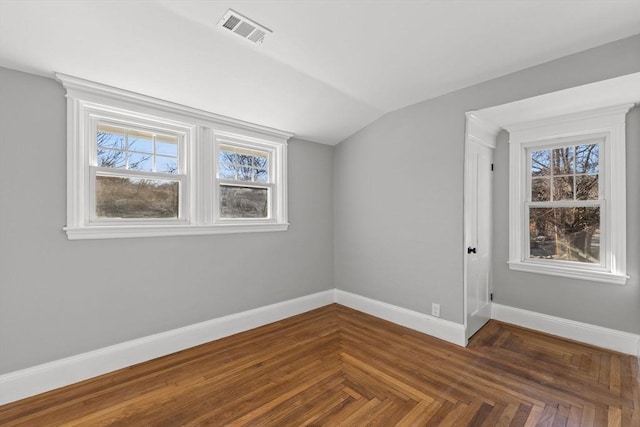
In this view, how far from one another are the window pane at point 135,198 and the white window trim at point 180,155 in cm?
8

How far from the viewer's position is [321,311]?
3.92 meters

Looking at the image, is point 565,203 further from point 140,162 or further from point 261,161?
point 140,162

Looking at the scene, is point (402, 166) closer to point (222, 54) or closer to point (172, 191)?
point (222, 54)

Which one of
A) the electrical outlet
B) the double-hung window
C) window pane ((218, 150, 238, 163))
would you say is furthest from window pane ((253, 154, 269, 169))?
the electrical outlet

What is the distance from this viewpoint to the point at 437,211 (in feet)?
10.3

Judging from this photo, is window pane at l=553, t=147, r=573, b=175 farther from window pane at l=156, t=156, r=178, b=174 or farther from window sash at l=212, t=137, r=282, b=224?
window pane at l=156, t=156, r=178, b=174

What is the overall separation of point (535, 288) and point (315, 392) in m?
2.74

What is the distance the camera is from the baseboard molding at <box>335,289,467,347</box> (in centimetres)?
297

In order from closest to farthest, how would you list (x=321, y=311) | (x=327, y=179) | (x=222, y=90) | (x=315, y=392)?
(x=315, y=392), (x=222, y=90), (x=321, y=311), (x=327, y=179)

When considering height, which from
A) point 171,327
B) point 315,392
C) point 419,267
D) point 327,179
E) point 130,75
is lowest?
point 315,392

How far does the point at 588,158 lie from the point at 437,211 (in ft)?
5.31

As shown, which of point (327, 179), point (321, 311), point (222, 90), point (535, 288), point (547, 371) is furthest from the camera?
point (327, 179)

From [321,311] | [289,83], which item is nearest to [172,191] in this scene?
[289,83]

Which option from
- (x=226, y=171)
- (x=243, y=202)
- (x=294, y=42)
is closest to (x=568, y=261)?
(x=294, y=42)
